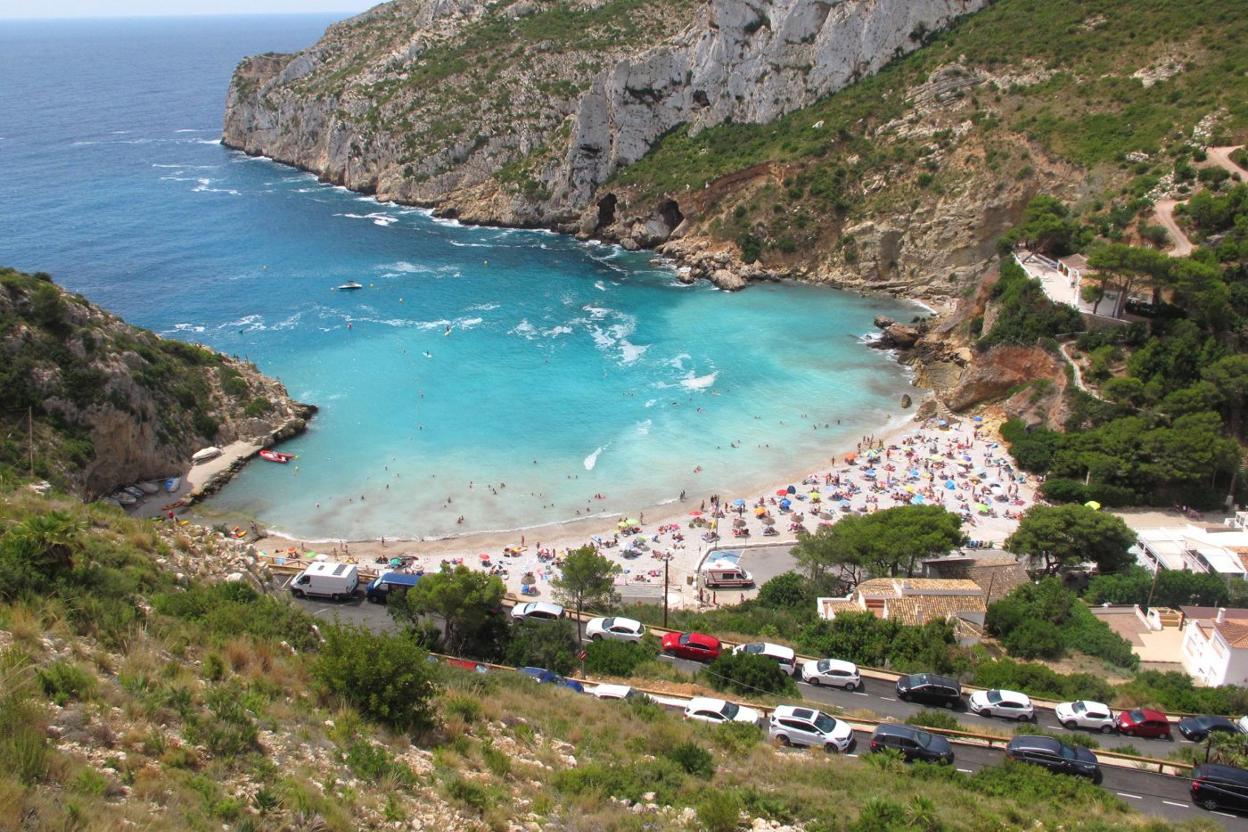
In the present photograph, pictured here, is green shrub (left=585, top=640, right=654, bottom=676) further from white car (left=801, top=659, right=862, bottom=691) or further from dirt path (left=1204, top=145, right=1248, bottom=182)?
dirt path (left=1204, top=145, right=1248, bottom=182)

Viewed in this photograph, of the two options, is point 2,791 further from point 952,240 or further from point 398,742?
point 952,240

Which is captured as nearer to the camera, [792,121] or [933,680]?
[933,680]

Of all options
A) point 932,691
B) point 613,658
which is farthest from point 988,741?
point 613,658

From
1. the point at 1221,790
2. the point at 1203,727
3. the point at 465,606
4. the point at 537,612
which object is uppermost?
the point at 1221,790

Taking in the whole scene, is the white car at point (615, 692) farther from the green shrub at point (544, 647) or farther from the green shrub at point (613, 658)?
the green shrub at point (544, 647)

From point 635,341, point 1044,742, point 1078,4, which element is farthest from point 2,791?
point 1078,4

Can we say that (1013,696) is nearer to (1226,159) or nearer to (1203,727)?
(1203,727)
